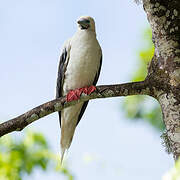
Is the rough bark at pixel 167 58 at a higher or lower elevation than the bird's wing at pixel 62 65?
higher

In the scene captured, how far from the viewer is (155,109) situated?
19.2ft

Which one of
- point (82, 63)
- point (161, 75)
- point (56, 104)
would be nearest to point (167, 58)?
point (161, 75)

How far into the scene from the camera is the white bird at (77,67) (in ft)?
16.0

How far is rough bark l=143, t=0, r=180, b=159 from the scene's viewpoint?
10.3 feet

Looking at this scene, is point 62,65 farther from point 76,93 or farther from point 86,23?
point 76,93

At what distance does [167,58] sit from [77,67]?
1782mm

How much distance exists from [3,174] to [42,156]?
794 mm

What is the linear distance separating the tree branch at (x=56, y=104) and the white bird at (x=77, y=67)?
113cm

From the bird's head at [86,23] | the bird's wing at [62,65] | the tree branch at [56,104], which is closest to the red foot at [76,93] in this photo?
the tree branch at [56,104]

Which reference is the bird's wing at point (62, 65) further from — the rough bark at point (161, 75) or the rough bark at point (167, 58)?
the rough bark at point (167, 58)

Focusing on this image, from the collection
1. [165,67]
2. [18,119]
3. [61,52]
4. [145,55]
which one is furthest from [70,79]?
[165,67]

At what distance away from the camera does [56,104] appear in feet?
12.0

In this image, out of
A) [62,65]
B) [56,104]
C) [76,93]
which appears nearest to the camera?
[56,104]

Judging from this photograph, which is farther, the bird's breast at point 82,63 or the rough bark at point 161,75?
the bird's breast at point 82,63
